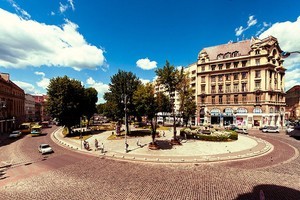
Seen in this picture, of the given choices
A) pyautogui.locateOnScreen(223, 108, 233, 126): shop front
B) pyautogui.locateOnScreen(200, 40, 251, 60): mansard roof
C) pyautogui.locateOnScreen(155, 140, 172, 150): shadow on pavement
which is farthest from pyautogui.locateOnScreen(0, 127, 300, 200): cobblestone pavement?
pyautogui.locateOnScreen(200, 40, 251, 60): mansard roof

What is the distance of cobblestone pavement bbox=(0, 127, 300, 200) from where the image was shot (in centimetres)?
1088

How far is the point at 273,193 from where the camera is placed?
10844 mm

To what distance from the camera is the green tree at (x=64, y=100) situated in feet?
110

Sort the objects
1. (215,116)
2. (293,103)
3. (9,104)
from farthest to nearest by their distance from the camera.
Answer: (293,103), (215,116), (9,104)

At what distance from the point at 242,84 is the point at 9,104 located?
3025 inches

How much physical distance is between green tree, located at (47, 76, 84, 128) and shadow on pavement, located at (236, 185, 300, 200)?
33509 mm

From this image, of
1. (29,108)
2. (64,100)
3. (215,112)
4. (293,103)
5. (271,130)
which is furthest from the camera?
(293,103)

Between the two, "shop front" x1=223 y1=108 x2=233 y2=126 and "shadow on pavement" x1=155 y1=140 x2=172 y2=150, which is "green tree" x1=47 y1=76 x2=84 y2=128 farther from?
"shop front" x1=223 y1=108 x2=233 y2=126

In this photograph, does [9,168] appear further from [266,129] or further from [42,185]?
[266,129]

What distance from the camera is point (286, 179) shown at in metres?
12.9

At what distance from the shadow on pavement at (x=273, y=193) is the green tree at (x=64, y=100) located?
Answer: 33.5 m

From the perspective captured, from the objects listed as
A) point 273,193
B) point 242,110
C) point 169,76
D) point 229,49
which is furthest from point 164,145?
point 229,49

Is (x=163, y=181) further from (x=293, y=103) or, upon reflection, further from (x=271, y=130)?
(x=293, y=103)

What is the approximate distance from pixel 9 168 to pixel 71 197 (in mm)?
10717
